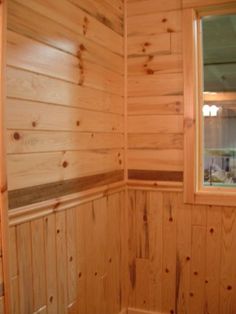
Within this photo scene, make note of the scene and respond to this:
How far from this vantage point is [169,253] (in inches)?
94.6

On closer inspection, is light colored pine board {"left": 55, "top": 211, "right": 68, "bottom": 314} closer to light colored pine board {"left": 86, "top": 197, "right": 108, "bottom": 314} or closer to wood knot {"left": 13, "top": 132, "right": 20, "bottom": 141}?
light colored pine board {"left": 86, "top": 197, "right": 108, "bottom": 314}

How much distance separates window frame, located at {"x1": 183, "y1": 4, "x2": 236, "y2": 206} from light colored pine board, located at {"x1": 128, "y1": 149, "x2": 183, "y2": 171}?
67 mm

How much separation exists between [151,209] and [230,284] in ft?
2.33

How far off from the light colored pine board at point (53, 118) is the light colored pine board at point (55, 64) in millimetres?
153

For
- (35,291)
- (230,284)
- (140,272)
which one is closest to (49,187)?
(35,291)

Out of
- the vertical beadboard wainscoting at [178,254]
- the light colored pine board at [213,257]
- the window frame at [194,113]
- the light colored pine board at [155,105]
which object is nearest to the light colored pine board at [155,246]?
the vertical beadboard wainscoting at [178,254]

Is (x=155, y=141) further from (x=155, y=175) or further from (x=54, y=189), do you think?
(x=54, y=189)

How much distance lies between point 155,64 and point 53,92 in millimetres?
988

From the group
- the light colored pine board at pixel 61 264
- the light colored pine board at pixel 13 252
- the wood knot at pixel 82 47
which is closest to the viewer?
the light colored pine board at pixel 13 252

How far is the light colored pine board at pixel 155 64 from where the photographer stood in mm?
2322

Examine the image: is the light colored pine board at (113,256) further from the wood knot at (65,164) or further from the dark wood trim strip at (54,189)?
the wood knot at (65,164)

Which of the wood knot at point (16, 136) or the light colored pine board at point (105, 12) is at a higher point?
the light colored pine board at point (105, 12)

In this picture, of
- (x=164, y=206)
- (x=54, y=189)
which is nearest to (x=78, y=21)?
(x=54, y=189)

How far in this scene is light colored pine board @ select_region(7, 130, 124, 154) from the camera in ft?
4.59
